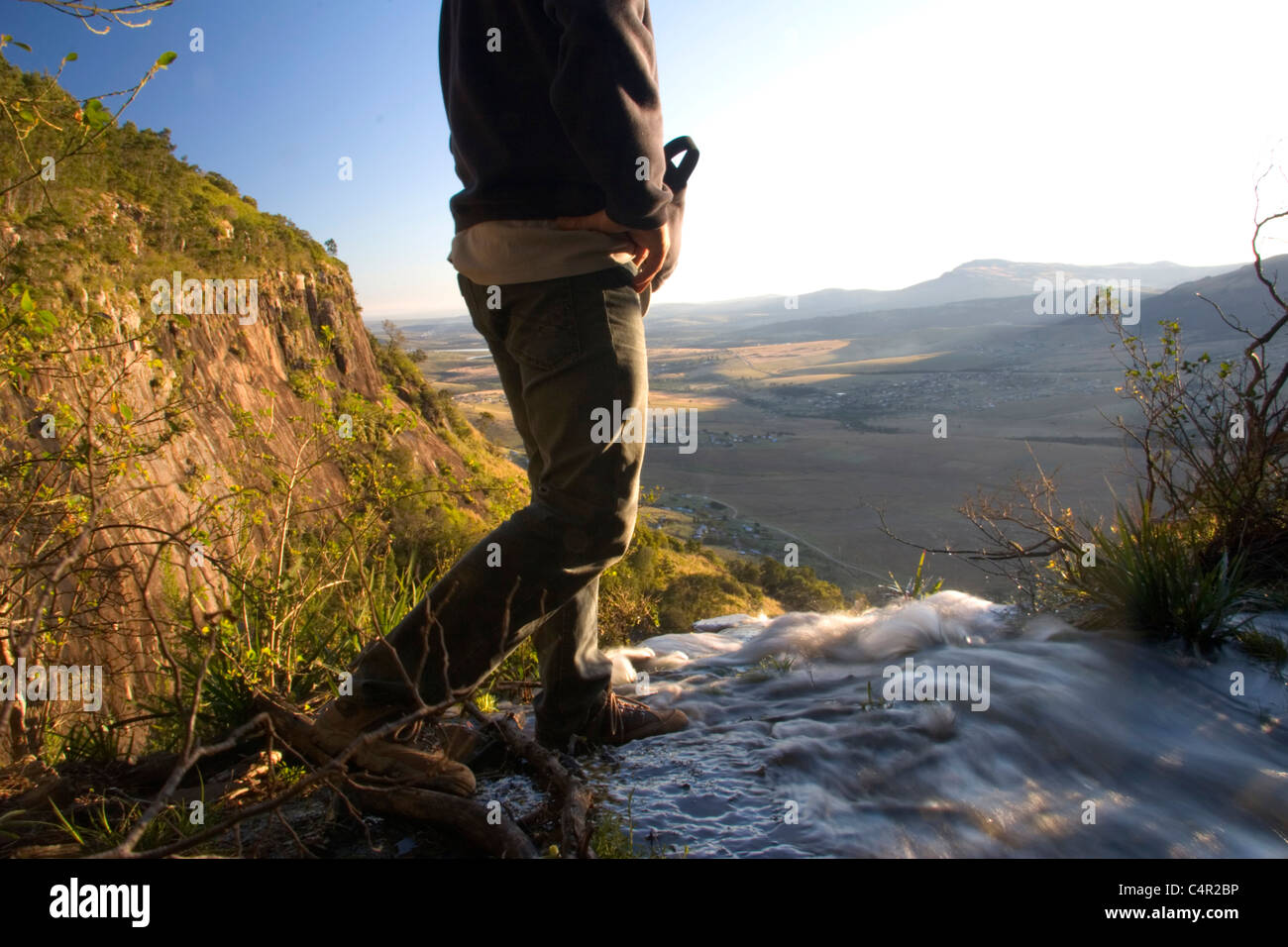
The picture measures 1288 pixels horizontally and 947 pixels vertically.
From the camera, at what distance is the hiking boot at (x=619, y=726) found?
2260 millimetres

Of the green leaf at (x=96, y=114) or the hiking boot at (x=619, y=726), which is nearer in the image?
the green leaf at (x=96, y=114)

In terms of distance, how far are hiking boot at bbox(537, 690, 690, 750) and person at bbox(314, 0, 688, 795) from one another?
1.43 feet

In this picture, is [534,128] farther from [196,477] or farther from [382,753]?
[196,477]

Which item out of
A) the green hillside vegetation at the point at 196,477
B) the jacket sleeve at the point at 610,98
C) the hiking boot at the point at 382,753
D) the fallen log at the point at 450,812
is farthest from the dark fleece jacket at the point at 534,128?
the fallen log at the point at 450,812

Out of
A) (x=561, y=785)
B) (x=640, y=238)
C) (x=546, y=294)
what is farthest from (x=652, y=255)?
(x=561, y=785)

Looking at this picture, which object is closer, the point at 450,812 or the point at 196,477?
→ the point at 450,812

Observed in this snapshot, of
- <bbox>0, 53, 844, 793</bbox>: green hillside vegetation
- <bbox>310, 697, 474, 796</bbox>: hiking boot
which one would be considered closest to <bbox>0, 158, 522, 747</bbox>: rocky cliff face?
<bbox>0, 53, 844, 793</bbox>: green hillside vegetation

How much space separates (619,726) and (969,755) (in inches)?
39.3

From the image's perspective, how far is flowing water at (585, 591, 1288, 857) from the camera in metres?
1.80

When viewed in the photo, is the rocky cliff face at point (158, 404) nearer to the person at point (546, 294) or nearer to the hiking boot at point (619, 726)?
the person at point (546, 294)

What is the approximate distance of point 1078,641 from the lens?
2930 mm

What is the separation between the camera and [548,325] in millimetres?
1899
